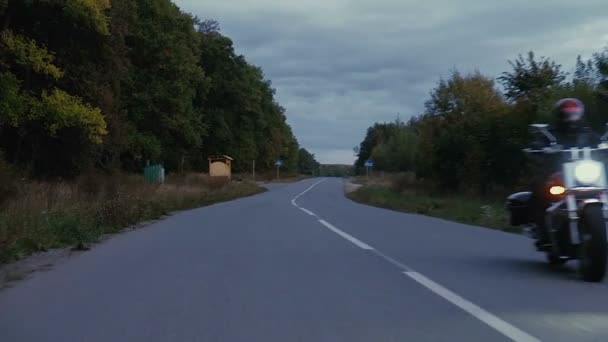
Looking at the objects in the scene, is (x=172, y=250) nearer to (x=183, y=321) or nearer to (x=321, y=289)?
(x=321, y=289)

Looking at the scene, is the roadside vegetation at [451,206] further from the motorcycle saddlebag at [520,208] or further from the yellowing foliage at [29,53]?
the yellowing foliage at [29,53]

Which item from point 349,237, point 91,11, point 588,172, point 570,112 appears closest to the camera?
point 588,172

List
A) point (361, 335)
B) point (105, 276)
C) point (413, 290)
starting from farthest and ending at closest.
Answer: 1. point (105, 276)
2. point (413, 290)
3. point (361, 335)

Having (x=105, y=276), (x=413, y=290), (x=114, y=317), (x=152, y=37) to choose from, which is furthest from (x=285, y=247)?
(x=152, y=37)

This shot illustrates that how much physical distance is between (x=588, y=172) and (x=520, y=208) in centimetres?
178

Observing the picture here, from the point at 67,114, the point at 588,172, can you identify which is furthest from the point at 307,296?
the point at 67,114

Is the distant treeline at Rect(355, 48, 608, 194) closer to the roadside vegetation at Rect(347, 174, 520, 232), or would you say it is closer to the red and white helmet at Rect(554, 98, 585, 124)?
the roadside vegetation at Rect(347, 174, 520, 232)

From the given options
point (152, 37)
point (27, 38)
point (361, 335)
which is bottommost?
point (361, 335)

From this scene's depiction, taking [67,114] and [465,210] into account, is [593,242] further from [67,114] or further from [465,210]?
[67,114]

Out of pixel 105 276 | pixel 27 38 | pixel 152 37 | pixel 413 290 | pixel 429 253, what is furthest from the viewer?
pixel 152 37

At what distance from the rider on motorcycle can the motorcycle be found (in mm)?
127

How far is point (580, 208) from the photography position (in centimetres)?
907

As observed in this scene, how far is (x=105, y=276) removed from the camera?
35.3 feet

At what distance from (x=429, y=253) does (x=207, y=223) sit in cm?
1028
